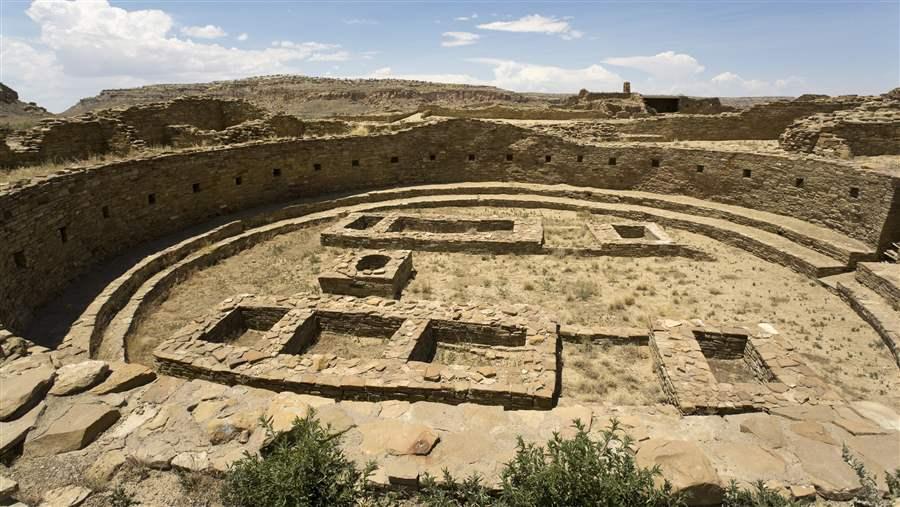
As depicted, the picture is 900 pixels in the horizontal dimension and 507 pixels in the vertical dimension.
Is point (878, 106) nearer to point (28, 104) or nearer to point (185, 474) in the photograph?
point (185, 474)

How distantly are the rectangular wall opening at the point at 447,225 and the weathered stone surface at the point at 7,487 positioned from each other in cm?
1068

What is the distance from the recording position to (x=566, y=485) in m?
3.63

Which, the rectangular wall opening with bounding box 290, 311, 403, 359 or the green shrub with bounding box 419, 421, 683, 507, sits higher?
the green shrub with bounding box 419, 421, 683, 507

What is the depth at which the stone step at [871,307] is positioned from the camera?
8.12 m

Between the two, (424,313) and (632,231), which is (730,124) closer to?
(632,231)

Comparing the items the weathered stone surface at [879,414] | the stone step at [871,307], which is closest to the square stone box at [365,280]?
the weathered stone surface at [879,414]

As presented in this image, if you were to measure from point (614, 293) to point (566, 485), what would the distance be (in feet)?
24.0

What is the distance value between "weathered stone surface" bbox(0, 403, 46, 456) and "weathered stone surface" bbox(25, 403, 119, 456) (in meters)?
0.11

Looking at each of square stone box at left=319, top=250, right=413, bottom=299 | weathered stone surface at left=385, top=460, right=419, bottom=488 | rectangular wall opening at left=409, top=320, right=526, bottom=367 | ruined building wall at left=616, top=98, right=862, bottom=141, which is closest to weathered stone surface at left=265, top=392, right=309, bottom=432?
weathered stone surface at left=385, top=460, right=419, bottom=488

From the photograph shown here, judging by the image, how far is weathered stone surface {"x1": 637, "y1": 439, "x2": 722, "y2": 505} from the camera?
397cm

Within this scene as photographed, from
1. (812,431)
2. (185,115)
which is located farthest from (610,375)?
(185,115)

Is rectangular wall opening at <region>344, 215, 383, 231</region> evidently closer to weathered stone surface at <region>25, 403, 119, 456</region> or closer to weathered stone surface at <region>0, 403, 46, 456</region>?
weathered stone surface at <region>25, 403, 119, 456</region>

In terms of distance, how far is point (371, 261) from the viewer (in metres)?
11.6

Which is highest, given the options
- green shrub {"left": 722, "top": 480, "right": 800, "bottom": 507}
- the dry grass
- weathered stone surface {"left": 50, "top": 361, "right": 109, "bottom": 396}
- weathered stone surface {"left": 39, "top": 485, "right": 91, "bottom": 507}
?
weathered stone surface {"left": 50, "top": 361, "right": 109, "bottom": 396}
